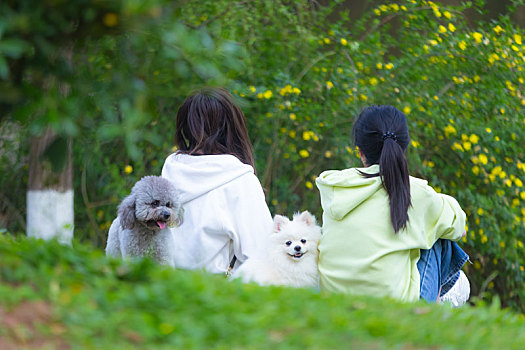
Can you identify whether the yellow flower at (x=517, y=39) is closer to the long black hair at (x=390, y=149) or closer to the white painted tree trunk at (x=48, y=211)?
the long black hair at (x=390, y=149)

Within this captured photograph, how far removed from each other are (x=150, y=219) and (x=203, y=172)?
43cm

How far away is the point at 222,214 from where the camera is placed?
386 centimetres

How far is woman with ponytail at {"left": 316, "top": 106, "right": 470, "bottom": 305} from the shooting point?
347 cm

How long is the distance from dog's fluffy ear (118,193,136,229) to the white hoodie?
0.30m

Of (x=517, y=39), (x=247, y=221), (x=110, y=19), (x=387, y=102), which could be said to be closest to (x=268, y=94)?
(x=387, y=102)

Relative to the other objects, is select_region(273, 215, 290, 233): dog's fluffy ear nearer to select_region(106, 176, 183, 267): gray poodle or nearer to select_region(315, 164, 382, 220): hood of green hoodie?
select_region(315, 164, 382, 220): hood of green hoodie

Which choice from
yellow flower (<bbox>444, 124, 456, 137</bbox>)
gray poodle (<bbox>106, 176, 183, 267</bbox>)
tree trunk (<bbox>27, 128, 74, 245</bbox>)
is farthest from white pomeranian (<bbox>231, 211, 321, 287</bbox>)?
yellow flower (<bbox>444, 124, 456, 137</bbox>)

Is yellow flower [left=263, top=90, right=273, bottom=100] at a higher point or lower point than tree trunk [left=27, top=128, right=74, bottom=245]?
higher

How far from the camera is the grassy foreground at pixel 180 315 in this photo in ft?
6.75

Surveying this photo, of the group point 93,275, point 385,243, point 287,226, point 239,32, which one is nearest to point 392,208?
point 385,243

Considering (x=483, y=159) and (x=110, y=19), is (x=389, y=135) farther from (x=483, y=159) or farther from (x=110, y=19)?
(x=483, y=159)

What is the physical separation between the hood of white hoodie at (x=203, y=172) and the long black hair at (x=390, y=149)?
0.74 metres

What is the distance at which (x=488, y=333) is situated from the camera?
2439 mm

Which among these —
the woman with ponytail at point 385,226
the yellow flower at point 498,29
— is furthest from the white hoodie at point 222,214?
the yellow flower at point 498,29
